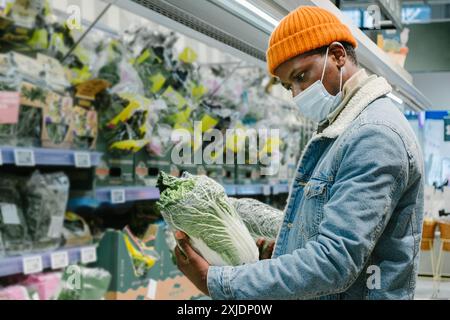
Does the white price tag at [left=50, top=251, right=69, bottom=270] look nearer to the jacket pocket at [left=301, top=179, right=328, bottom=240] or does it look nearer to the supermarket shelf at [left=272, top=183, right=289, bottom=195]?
the jacket pocket at [left=301, top=179, right=328, bottom=240]

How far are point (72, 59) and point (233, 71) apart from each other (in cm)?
144

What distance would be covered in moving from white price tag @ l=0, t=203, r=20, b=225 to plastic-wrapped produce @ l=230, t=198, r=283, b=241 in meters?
1.24

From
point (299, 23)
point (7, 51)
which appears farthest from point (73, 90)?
point (299, 23)

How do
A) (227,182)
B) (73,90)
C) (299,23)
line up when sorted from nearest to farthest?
(299,23), (73,90), (227,182)

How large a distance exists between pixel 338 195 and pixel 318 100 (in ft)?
1.05

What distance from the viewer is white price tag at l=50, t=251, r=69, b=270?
2318 millimetres

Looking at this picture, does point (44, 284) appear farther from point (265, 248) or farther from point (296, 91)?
point (296, 91)

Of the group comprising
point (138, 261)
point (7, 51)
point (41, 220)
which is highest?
point (7, 51)

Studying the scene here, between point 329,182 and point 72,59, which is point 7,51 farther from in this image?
point 329,182

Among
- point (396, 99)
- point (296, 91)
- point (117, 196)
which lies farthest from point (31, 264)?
point (396, 99)

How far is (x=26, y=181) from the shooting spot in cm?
252

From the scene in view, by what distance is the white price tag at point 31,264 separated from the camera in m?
2.17

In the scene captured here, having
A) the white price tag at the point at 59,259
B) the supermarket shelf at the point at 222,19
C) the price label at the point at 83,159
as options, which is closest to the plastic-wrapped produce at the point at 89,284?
the white price tag at the point at 59,259

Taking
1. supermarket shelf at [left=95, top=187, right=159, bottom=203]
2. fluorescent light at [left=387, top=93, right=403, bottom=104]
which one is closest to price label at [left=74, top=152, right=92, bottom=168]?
supermarket shelf at [left=95, top=187, right=159, bottom=203]
